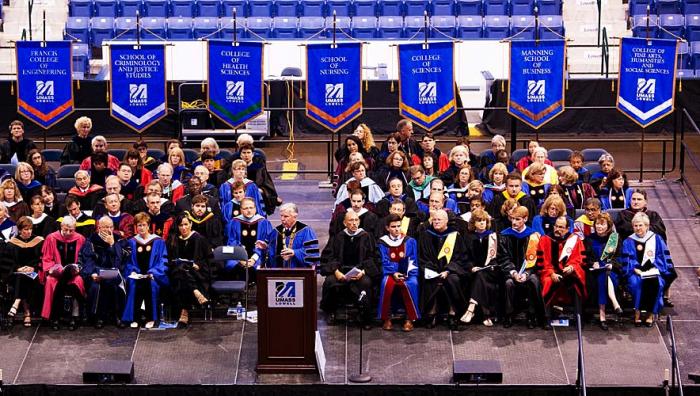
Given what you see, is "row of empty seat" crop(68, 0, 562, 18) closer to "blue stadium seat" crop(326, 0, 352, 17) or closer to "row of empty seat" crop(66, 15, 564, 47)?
"blue stadium seat" crop(326, 0, 352, 17)

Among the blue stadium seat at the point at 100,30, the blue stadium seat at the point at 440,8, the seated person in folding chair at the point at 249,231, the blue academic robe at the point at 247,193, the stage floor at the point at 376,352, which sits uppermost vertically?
the blue stadium seat at the point at 440,8

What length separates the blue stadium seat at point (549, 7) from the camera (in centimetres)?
2405

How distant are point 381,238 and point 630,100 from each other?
5.27m

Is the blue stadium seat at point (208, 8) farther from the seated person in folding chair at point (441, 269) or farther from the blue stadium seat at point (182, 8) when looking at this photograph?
the seated person in folding chair at point (441, 269)

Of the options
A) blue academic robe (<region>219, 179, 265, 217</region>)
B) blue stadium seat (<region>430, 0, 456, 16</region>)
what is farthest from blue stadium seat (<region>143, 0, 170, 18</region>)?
blue academic robe (<region>219, 179, 265, 217</region>)

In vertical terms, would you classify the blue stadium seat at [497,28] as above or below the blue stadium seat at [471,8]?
below

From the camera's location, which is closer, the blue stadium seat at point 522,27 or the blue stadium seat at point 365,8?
the blue stadium seat at point 522,27

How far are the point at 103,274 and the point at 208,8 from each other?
10955 mm

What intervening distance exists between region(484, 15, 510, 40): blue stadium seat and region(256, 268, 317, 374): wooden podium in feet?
38.2

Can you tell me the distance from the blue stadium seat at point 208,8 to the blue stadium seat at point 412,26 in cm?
279

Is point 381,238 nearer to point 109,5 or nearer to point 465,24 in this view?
point 465,24

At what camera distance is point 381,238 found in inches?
557

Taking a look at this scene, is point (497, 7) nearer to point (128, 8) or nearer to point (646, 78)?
point (128, 8)

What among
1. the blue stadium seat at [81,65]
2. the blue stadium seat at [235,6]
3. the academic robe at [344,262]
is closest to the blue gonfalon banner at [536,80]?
the academic robe at [344,262]
